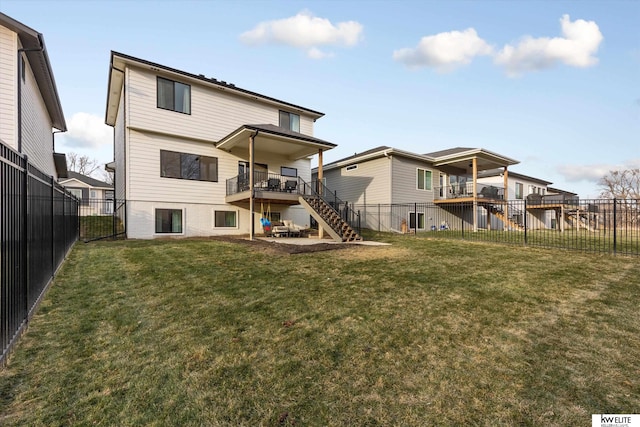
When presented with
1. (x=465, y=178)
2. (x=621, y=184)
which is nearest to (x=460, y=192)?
(x=465, y=178)

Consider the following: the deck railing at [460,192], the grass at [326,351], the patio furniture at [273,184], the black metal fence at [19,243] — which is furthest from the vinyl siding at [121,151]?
the deck railing at [460,192]

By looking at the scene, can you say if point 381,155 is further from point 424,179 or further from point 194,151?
point 194,151

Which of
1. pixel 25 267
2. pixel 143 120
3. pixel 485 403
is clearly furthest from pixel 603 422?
pixel 143 120

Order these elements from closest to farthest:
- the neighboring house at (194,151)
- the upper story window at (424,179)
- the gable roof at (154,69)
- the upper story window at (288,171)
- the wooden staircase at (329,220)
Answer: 1. the gable roof at (154,69)
2. the wooden staircase at (329,220)
3. the neighboring house at (194,151)
4. the upper story window at (288,171)
5. the upper story window at (424,179)

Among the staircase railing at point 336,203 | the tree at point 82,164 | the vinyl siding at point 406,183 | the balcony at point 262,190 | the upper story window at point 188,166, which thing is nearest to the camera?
the balcony at point 262,190

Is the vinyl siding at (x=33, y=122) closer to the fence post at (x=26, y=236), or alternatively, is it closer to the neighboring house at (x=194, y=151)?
the neighboring house at (x=194, y=151)

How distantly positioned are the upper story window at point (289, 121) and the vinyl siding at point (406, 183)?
6.89m

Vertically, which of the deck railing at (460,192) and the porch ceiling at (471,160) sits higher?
the porch ceiling at (471,160)

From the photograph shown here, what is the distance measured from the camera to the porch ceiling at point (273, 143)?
528 inches

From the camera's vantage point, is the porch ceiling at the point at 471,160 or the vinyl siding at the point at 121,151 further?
the porch ceiling at the point at 471,160

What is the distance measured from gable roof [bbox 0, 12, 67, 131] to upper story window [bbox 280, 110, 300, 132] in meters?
10.8

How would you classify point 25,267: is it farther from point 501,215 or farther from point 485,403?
point 501,215

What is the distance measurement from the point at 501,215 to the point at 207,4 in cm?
2178

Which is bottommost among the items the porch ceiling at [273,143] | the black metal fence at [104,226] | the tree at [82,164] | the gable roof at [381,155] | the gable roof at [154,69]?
the black metal fence at [104,226]
